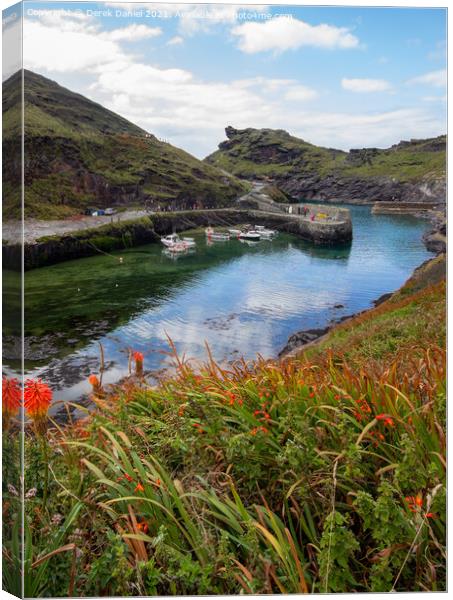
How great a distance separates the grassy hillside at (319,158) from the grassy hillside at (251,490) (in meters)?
1.51

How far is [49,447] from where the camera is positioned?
2.69 meters

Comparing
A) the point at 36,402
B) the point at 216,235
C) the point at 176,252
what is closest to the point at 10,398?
the point at 36,402

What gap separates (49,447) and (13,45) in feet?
6.88

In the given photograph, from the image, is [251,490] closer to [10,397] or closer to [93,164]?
[10,397]

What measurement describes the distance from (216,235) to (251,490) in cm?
Answer: 212

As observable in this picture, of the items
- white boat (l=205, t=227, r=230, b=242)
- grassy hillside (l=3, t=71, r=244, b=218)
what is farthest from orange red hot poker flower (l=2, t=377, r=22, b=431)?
white boat (l=205, t=227, r=230, b=242)

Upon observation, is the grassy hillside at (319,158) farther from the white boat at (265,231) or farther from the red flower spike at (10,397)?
the red flower spike at (10,397)

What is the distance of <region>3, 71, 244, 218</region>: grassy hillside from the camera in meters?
3.30

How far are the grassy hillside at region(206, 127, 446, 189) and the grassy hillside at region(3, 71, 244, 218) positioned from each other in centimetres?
26

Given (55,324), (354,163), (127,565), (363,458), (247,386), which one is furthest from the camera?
(354,163)

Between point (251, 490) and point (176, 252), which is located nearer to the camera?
point (251, 490)

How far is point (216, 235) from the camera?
4129mm

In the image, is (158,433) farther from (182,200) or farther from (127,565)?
(182,200)

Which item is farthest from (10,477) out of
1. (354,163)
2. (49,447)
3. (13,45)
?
(354,163)
